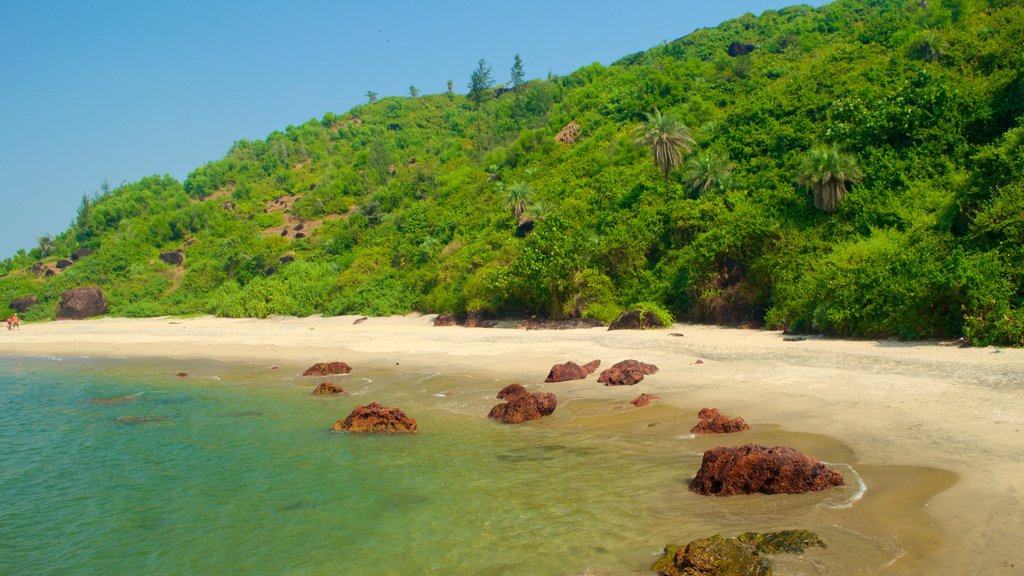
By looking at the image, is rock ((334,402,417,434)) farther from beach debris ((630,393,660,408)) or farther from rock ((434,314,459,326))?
rock ((434,314,459,326))

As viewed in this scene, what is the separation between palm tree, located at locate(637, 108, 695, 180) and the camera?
38.9m

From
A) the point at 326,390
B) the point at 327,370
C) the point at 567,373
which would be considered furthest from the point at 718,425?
the point at 327,370

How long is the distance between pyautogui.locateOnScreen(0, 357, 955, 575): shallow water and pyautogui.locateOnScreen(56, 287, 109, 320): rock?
44881mm

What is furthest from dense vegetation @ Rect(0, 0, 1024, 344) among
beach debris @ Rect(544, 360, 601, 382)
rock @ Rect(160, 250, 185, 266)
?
beach debris @ Rect(544, 360, 601, 382)

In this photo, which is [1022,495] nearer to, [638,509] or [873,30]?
[638,509]

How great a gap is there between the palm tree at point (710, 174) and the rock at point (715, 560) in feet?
98.6

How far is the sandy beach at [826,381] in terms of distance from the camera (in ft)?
25.4

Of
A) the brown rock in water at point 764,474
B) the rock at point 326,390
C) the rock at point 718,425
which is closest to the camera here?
the brown rock in water at point 764,474

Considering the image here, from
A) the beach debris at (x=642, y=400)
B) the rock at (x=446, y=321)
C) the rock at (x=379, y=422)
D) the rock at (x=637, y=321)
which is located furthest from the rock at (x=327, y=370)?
the rock at (x=446, y=321)

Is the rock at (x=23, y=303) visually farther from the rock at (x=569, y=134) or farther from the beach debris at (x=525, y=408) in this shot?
the beach debris at (x=525, y=408)

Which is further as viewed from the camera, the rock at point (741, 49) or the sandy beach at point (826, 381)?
the rock at point (741, 49)

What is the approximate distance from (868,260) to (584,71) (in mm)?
72018

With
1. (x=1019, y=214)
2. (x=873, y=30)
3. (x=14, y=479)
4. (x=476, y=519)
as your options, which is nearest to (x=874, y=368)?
(x=1019, y=214)

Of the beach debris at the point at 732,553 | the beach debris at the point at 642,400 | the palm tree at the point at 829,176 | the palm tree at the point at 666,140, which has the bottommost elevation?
the beach debris at the point at 732,553
